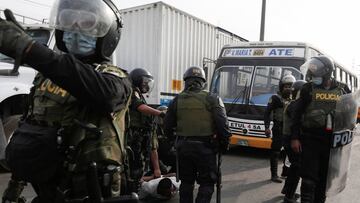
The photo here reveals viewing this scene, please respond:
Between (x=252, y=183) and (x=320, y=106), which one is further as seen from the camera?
(x=252, y=183)

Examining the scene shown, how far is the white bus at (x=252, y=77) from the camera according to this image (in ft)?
27.2

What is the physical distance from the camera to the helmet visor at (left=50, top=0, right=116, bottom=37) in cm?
171

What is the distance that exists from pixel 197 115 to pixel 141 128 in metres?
0.85

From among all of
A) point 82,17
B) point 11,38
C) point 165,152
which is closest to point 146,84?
point 165,152

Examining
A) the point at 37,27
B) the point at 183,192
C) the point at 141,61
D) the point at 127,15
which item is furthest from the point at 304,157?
the point at 127,15

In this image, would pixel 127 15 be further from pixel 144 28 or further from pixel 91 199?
pixel 91 199

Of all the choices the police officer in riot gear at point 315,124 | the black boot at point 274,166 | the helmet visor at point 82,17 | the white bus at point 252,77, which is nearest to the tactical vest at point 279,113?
the black boot at point 274,166

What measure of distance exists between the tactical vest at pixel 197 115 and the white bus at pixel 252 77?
172 inches

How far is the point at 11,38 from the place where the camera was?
4.34 ft

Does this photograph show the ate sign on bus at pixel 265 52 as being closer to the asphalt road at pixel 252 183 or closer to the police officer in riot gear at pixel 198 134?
the asphalt road at pixel 252 183

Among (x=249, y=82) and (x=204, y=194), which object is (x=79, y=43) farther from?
(x=249, y=82)

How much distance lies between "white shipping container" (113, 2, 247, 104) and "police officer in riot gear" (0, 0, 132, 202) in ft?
22.5

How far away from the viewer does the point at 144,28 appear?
914 centimetres

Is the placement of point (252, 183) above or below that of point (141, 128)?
below
